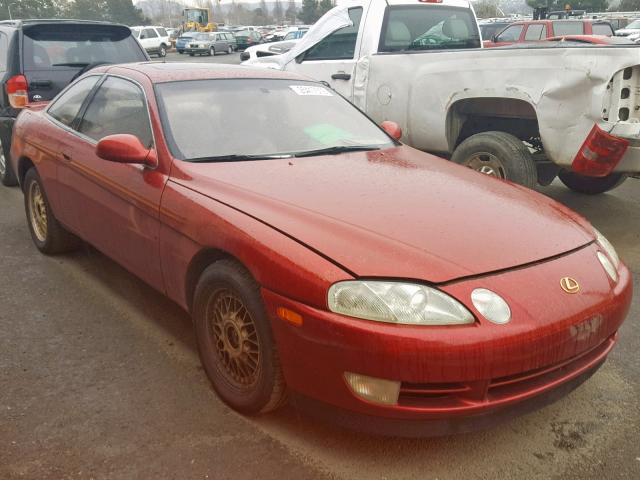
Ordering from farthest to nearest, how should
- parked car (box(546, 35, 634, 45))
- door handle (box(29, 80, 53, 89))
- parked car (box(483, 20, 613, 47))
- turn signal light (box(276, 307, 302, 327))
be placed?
Answer: parked car (box(483, 20, 613, 47))
door handle (box(29, 80, 53, 89))
parked car (box(546, 35, 634, 45))
turn signal light (box(276, 307, 302, 327))

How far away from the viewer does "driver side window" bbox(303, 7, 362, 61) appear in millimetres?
6621

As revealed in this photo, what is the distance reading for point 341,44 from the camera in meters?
6.77

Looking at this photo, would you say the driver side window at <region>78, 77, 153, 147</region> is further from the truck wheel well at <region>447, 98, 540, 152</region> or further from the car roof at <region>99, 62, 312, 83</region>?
the truck wheel well at <region>447, 98, 540, 152</region>

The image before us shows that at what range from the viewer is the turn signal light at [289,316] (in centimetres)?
223

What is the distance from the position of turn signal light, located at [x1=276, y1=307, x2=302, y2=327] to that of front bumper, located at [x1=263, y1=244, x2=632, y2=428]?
0.02 metres

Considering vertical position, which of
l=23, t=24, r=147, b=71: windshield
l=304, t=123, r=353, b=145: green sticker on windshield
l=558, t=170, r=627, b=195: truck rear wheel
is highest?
l=23, t=24, r=147, b=71: windshield

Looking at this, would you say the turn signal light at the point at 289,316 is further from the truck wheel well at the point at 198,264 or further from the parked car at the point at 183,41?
the parked car at the point at 183,41

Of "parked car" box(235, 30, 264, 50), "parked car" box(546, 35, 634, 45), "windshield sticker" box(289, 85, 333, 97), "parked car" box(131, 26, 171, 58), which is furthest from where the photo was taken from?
"parked car" box(235, 30, 264, 50)

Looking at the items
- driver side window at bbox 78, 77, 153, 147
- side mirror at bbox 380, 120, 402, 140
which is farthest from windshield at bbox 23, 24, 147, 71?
side mirror at bbox 380, 120, 402, 140

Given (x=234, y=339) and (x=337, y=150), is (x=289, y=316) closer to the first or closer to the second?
(x=234, y=339)

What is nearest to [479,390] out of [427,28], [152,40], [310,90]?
[310,90]

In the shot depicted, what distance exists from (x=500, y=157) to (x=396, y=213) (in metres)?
2.93

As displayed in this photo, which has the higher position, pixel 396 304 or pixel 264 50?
pixel 264 50

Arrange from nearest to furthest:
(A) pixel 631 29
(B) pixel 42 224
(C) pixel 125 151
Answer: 1. (C) pixel 125 151
2. (B) pixel 42 224
3. (A) pixel 631 29
